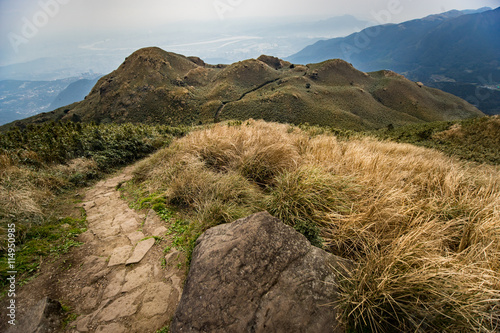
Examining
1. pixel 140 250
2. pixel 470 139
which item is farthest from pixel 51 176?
pixel 470 139

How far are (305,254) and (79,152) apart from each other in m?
6.77

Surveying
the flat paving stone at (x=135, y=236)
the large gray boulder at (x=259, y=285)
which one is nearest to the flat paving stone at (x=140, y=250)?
the flat paving stone at (x=135, y=236)

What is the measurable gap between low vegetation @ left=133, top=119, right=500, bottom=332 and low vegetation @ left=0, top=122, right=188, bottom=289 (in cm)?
131

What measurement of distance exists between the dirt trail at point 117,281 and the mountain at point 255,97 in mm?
61763

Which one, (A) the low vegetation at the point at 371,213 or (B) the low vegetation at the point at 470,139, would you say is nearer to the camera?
(A) the low vegetation at the point at 371,213

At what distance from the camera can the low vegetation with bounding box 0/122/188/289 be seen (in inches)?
103

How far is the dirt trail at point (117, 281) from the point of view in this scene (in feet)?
6.19

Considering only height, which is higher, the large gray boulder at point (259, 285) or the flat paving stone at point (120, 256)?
the large gray boulder at point (259, 285)

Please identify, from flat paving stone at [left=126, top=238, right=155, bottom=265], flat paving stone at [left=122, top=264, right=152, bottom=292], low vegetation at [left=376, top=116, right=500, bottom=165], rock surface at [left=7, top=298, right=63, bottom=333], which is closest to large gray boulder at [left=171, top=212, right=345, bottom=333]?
flat paving stone at [left=122, top=264, right=152, bottom=292]

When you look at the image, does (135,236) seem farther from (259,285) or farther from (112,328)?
(259,285)

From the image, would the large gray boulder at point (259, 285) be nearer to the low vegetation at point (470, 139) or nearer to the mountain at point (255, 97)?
the low vegetation at point (470, 139)

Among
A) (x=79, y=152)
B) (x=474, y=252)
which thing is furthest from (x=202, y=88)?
(x=474, y=252)

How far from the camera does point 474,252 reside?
199 centimetres

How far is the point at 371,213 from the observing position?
2.46 m
